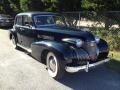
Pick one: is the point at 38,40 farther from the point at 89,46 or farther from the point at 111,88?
the point at 111,88

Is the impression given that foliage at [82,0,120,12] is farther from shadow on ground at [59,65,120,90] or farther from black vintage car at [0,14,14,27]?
black vintage car at [0,14,14,27]

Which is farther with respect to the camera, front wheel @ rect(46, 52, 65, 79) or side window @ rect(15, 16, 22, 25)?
side window @ rect(15, 16, 22, 25)

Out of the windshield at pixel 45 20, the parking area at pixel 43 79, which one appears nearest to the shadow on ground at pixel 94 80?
the parking area at pixel 43 79

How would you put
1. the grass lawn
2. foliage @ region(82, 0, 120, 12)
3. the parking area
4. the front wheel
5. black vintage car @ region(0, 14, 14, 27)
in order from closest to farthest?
1. the parking area
2. the front wheel
3. the grass lawn
4. foliage @ region(82, 0, 120, 12)
5. black vintage car @ region(0, 14, 14, 27)

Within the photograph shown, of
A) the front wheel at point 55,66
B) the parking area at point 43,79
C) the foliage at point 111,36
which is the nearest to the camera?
the parking area at point 43,79

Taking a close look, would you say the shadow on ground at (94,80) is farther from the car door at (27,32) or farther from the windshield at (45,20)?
the windshield at (45,20)

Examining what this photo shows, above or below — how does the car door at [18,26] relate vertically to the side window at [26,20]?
below

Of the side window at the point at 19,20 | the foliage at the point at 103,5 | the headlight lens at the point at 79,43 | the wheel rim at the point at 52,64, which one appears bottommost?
the wheel rim at the point at 52,64

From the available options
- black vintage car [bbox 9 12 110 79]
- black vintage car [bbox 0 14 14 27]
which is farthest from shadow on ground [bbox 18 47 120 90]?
black vintage car [bbox 0 14 14 27]

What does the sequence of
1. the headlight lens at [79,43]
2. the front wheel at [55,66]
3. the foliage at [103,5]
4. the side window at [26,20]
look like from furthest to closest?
the foliage at [103,5], the side window at [26,20], the headlight lens at [79,43], the front wheel at [55,66]

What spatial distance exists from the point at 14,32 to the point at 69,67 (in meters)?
4.55

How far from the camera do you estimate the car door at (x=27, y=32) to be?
7469 mm

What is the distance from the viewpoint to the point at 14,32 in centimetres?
938

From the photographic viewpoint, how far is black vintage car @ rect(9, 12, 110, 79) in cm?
564
